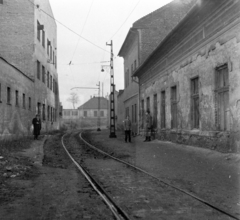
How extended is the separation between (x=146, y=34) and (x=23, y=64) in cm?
1046

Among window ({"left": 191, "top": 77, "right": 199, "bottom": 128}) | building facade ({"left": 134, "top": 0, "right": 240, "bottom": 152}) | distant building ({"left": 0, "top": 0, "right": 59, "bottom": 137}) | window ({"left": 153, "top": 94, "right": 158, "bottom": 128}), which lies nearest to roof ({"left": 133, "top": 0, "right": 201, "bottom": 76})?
building facade ({"left": 134, "top": 0, "right": 240, "bottom": 152})

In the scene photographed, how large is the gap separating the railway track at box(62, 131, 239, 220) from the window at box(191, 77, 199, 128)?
205 inches

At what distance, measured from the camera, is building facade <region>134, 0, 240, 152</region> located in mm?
8719

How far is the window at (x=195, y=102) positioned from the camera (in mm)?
11750

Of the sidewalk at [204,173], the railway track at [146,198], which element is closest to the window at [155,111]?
the sidewalk at [204,173]

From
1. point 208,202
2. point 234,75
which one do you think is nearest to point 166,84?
point 234,75

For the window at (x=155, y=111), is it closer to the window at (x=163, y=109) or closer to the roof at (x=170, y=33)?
the window at (x=163, y=109)

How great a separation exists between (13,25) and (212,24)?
1966 cm

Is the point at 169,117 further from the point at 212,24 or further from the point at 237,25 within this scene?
the point at 237,25

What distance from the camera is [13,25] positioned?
24.9 m

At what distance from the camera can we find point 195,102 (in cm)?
1193

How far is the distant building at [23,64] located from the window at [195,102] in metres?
9.92

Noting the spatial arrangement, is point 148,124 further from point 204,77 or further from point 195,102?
point 204,77

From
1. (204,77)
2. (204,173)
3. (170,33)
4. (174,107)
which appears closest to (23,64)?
(174,107)
